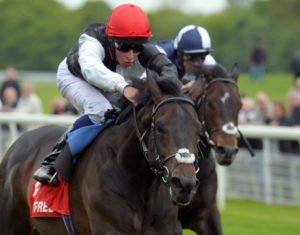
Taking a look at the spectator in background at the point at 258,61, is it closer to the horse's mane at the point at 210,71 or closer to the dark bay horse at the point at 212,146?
the horse's mane at the point at 210,71

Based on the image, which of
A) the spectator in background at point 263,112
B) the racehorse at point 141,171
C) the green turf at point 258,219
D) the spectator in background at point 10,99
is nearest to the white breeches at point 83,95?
the racehorse at point 141,171

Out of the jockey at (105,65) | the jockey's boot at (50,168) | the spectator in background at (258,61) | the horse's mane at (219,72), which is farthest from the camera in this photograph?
the spectator in background at (258,61)

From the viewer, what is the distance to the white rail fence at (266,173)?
1225cm

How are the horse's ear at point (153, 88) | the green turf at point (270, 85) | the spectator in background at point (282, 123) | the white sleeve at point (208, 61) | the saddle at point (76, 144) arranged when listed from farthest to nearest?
the green turf at point (270, 85) → the spectator in background at point (282, 123) → the white sleeve at point (208, 61) → the saddle at point (76, 144) → the horse's ear at point (153, 88)

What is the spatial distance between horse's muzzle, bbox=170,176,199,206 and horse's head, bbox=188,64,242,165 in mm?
1998

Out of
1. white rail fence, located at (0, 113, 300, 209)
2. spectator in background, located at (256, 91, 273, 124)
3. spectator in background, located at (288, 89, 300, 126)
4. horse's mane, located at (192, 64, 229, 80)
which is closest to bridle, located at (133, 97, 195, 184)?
horse's mane, located at (192, 64, 229, 80)

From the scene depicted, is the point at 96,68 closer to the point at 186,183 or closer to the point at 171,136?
the point at 171,136

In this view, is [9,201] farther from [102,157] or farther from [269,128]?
[269,128]

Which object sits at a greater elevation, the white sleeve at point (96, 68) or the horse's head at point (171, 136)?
the white sleeve at point (96, 68)

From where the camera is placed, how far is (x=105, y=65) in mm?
6629

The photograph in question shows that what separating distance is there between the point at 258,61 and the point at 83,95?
3094 cm

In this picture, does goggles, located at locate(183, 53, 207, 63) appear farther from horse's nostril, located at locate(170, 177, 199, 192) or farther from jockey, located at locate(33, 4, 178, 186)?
horse's nostril, located at locate(170, 177, 199, 192)

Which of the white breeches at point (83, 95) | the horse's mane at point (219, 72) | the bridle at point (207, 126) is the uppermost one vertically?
the white breeches at point (83, 95)

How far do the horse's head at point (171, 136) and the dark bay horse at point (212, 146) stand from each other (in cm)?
160
